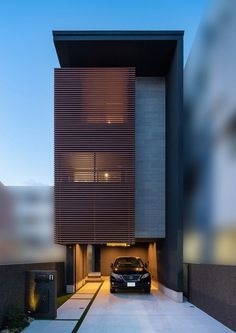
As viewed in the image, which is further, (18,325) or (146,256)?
(146,256)

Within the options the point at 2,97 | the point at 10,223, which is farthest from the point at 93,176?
the point at 2,97

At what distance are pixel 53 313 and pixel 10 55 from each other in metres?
10.9

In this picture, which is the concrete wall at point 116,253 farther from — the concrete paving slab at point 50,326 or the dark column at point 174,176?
the concrete paving slab at point 50,326

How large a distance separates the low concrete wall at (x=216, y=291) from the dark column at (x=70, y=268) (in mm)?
5409

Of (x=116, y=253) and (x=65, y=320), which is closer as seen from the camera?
(x=65, y=320)

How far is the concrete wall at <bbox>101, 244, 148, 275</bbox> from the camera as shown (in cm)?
2584

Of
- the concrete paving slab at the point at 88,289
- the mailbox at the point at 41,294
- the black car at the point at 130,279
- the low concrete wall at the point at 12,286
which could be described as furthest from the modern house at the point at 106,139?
the mailbox at the point at 41,294

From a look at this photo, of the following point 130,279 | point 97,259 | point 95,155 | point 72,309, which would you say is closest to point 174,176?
point 95,155

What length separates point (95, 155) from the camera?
15.0 meters

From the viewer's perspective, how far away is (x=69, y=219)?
14719 mm

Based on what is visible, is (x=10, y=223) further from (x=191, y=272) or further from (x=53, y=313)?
(x=191, y=272)

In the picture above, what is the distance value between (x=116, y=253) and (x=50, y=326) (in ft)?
55.6

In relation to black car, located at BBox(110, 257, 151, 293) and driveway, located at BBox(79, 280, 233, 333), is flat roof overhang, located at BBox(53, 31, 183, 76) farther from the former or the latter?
driveway, located at BBox(79, 280, 233, 333)

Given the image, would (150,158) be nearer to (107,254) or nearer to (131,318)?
(131,318)
